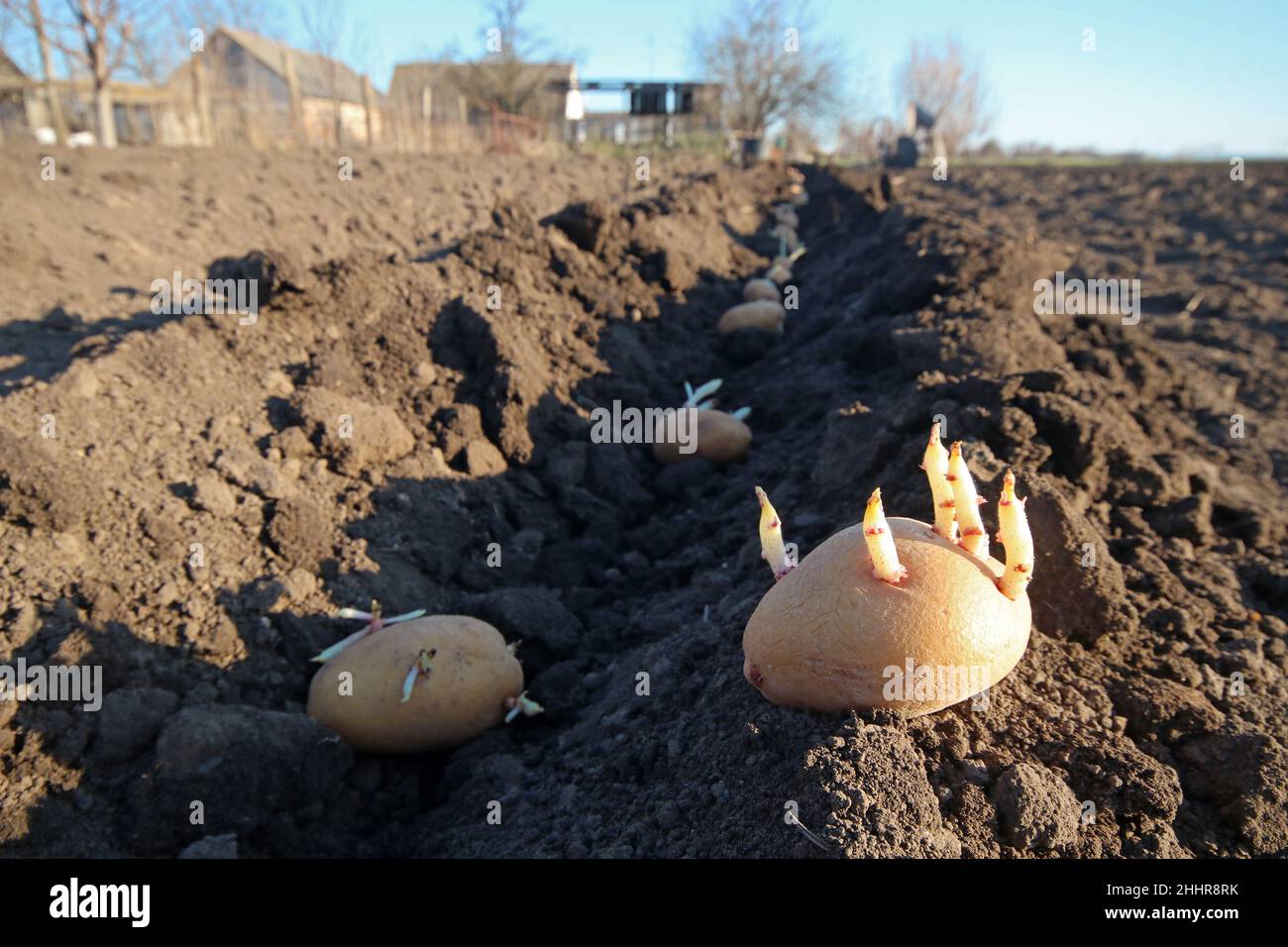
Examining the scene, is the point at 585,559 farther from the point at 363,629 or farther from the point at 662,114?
the point at 662,114

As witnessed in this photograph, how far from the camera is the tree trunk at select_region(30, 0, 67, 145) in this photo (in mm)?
15773

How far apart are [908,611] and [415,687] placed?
200 cm

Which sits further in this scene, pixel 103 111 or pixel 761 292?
pixel 103 111

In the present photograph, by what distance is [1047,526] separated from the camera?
3213 millimetres

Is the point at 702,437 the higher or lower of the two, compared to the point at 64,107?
lower

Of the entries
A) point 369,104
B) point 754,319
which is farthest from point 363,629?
point 369,104

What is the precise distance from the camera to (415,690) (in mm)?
3246

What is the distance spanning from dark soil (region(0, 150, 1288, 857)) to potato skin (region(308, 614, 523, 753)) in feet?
0.43

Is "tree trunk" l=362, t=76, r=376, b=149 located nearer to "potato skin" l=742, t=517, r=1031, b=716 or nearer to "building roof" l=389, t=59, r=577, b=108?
"building roof" l=389, t=59, r=577, b=108

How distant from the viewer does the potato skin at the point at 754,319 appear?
8.32m

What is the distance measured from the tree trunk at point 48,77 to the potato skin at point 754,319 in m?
14.5

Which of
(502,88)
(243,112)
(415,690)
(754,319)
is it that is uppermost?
(502,88)

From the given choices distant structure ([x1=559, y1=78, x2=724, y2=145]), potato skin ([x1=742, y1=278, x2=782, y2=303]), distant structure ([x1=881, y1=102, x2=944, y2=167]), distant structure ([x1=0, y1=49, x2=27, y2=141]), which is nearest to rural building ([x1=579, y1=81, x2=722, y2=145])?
distant structure ([x1=559, y1=78, x2=724, y2=145])
